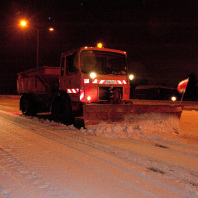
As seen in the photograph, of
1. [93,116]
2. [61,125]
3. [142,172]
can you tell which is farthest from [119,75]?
[142,172]

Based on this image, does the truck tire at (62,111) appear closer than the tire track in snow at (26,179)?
No

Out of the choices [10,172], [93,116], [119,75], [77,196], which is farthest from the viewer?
[119,75]

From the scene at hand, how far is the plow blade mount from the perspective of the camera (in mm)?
7047

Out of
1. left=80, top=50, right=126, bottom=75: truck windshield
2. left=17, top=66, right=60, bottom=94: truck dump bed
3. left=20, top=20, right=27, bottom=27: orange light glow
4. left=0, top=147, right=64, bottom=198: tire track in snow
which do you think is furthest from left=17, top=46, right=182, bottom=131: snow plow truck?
left=20, top=20, right=27, bottom=27: orange light glow

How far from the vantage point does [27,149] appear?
5262 millimetres

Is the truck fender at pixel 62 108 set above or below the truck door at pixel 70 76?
below

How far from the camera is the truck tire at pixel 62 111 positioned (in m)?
8.15

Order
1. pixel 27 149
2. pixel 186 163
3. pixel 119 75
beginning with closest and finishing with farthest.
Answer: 1. pixel 186 163
2. pixel 27 149
3. pixel 119 75

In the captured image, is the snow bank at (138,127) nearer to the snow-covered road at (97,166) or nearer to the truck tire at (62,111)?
the snow-covered road at (97,166)

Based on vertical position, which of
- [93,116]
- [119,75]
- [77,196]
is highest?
[119,75]

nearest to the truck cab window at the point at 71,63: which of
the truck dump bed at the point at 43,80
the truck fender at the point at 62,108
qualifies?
the truck fender at the point at 62,108

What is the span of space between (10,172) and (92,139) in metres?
2.75

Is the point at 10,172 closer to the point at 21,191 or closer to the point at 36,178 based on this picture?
the point at 36,178

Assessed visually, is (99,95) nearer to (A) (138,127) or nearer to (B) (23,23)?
(A) (138,127)
